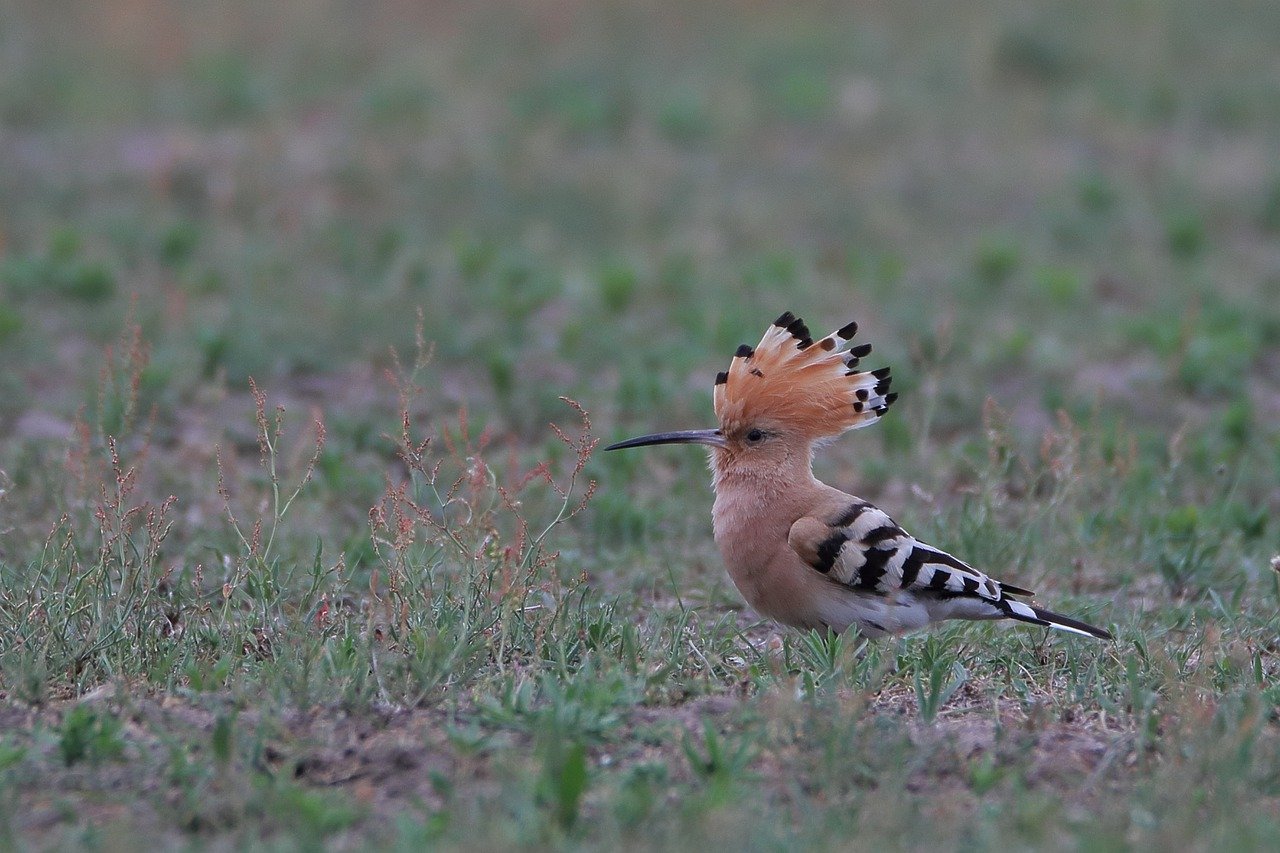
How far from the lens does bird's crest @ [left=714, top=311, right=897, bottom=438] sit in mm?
3857

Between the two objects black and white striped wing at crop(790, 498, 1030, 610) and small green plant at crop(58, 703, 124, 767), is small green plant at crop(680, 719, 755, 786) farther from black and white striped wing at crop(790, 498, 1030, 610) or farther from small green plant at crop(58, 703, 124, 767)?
small green plant at crop(58, 703, 124, 767)

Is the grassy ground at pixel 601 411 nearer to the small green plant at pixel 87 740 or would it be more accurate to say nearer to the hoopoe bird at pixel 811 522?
the small green plant at pixel 87 740

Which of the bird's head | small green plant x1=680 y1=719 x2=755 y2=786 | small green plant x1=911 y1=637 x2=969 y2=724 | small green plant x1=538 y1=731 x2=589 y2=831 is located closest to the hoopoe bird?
the bird's head

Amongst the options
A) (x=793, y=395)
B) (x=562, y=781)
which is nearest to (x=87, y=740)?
(x=562, y=781)

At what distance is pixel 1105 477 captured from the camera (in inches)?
194

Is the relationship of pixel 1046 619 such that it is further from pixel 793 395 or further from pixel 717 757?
pixel 717 757

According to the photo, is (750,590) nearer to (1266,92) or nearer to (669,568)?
(669,568)

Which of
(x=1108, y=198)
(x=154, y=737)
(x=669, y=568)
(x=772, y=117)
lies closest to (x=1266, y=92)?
(x=1108, y=198)

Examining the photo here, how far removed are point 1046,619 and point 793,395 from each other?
31.6 inches

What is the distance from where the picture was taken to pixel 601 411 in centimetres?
589

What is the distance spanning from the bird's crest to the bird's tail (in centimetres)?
57

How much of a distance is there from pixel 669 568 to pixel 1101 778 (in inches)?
61.0

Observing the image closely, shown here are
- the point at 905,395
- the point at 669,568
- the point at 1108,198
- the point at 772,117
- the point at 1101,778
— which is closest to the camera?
the point at 1101,778

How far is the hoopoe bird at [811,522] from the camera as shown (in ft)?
12.0
